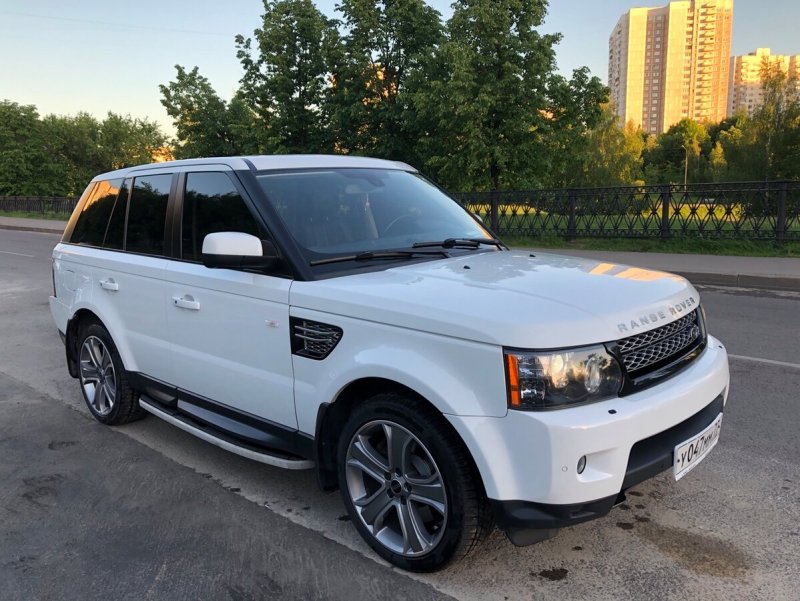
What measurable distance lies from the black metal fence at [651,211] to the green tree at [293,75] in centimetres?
1019

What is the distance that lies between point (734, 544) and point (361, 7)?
24.1 meters

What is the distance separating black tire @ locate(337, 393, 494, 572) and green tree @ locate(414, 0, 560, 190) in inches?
716

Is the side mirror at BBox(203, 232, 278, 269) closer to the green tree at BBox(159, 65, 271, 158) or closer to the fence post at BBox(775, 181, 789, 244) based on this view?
the fence post at BBox(775, 181, 789, 244)

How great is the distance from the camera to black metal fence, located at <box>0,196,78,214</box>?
129 ft

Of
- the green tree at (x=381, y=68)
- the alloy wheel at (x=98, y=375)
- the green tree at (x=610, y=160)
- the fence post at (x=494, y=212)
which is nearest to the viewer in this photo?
the alloy wheel at (x=98, y=375)

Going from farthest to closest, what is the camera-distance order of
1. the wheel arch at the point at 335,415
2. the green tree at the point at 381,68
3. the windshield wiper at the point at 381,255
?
1. the green tree at the point at 381,68
2. the windshield wiper at the point at 381,255
3. the wheel arch at the point at 335,415

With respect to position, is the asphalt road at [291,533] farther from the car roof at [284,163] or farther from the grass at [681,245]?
the grass at [681,245]

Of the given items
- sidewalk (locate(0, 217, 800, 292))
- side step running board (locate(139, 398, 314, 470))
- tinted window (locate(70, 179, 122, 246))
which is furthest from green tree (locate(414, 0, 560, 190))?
side step running board (locate(139, 398, 314, 470))

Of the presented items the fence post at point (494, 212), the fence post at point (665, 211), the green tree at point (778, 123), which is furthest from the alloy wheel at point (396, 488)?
the green tree at point (778, 123)

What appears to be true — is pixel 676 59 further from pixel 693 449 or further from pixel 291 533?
pixel 291 533

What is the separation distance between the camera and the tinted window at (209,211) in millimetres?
3461

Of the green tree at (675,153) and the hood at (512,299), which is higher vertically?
the green tree at (675,153)

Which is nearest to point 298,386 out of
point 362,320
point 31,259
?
point 362,320

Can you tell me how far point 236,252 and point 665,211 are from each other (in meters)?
14.2
